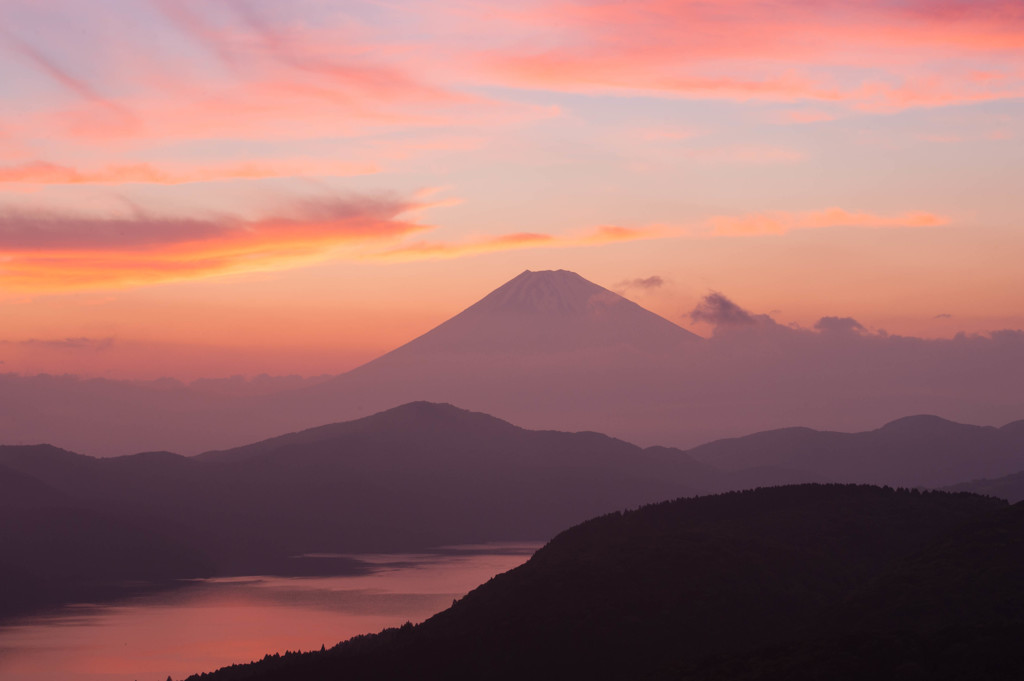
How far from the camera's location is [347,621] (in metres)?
144

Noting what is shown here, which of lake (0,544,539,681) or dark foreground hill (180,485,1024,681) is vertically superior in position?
dark foreground hill (180,485,1024,681)

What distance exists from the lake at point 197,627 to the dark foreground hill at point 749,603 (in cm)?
2715

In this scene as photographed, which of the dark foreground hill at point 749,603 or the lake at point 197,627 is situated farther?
the lake at point 197,627

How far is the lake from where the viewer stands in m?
119

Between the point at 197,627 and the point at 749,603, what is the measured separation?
90.3 meters

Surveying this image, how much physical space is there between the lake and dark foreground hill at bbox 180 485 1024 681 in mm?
27147

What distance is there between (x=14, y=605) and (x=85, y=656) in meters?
81.2

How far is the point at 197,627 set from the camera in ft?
484

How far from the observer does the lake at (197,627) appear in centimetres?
11925

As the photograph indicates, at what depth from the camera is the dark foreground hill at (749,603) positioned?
62.8m

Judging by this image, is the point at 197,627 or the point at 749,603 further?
the point at 197,627

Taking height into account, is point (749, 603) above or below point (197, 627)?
above

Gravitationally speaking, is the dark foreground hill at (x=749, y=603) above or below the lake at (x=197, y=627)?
above

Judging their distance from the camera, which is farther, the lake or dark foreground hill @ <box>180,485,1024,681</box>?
the lake
